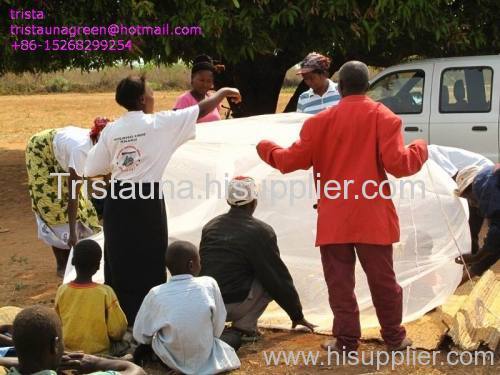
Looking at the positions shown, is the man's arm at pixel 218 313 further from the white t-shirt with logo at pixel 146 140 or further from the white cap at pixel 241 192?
the white t-shirt with logo at pixel 146 140

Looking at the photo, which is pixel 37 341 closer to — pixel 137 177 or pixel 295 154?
pixel 137 177

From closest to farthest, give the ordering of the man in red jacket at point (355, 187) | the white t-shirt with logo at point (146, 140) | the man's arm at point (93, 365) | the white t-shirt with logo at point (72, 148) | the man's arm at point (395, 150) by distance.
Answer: the man's arm at point (93, 365) < the man's arm at point (395, 150) < the man in red jacket at point (355, 187) < the white t-shirt with logo at point (146, 140) < the white t-shirt with logo at point (72, 148)

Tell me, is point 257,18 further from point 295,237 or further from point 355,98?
point 355,98

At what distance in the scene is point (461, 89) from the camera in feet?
31.0

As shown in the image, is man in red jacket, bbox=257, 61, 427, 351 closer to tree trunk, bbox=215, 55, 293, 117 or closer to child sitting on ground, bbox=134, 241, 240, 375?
child sitting on ground, bbox=134, 241, 240, 375

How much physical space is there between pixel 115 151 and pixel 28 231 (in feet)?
16.3

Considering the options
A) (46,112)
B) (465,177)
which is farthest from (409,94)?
(46,112)

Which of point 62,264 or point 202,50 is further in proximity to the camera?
point 202,50

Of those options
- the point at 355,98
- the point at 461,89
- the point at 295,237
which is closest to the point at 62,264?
the point at 295,237

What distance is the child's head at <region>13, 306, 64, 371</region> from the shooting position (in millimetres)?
3248

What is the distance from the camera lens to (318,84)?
651cm

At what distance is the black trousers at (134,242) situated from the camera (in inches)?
203

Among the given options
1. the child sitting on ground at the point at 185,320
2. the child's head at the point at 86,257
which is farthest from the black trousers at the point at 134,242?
the child sitting on ground at the point at 185,320

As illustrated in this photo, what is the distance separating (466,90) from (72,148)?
4.83 metres
